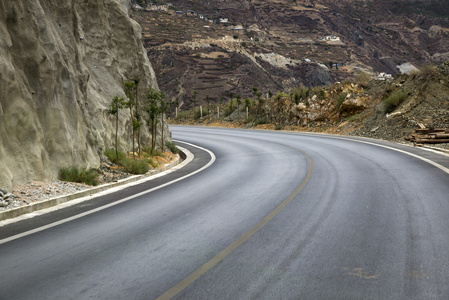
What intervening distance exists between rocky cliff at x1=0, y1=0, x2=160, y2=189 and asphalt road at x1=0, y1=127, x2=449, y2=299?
2029 mm

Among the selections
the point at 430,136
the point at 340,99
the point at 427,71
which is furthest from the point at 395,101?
the point at 430,136

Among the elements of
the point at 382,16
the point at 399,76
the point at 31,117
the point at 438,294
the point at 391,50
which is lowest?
the point at 438,294

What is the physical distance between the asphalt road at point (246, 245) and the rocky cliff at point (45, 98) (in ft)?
6.66

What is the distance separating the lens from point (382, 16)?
558 feet

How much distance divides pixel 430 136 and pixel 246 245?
54.5 feet

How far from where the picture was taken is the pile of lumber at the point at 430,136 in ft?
59.5

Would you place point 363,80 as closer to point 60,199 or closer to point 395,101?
point 395,101

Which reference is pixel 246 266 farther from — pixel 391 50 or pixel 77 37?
pixel 391 50

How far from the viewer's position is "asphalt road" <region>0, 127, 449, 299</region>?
12.6 ft

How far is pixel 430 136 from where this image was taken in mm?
18766

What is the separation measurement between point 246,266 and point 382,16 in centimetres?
18736

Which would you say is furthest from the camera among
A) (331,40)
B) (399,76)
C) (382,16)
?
(382,16)

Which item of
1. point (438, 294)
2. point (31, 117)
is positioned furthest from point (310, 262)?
point (31, 117)

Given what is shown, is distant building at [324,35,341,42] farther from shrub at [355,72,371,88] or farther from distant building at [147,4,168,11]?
shrub at [355,72,371,88]
